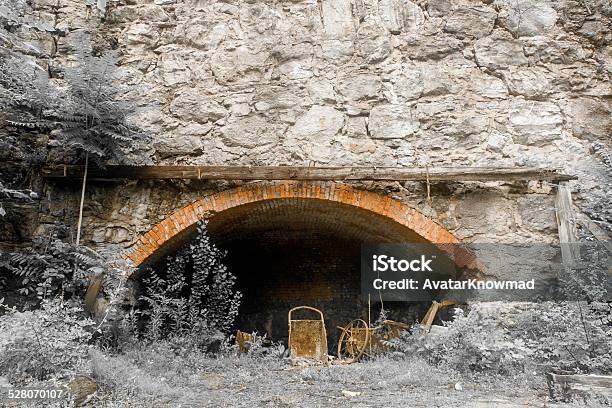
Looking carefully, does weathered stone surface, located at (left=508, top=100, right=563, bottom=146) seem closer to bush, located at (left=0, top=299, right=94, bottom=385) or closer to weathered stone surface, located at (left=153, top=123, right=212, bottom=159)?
weathered stone surface, located at (left=153, top=123, right=212, bottom=159)

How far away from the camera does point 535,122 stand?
631 cm

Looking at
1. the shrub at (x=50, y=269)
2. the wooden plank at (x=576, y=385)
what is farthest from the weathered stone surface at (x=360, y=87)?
the wooden plank at (x=576, y=385)

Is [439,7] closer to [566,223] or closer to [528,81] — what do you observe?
[528,81]

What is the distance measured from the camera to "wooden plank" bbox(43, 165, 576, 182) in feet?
19.0

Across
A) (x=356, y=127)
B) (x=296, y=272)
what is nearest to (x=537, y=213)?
(x=356, y=127)

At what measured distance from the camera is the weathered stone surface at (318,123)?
631 centimetres

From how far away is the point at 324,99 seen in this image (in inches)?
253

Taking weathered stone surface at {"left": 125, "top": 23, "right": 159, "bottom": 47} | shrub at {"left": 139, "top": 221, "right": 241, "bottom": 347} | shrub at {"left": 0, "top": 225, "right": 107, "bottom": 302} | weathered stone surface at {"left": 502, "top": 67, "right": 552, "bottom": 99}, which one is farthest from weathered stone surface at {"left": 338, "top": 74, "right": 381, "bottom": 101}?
shrub at {"left": 0, "top": 225, "right": 107, "bottom": 302}

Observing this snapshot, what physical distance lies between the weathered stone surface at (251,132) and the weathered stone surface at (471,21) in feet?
8.29

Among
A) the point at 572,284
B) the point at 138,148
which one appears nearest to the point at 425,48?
the point at 572,284

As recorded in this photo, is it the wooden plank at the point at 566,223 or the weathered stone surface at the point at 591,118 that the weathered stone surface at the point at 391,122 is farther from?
the weathered stone surface at the point at 591,118

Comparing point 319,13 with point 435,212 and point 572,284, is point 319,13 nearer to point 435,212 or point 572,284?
point 435,212

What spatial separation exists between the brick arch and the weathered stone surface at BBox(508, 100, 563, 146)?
1568 mm

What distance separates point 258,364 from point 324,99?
3.18 metres
